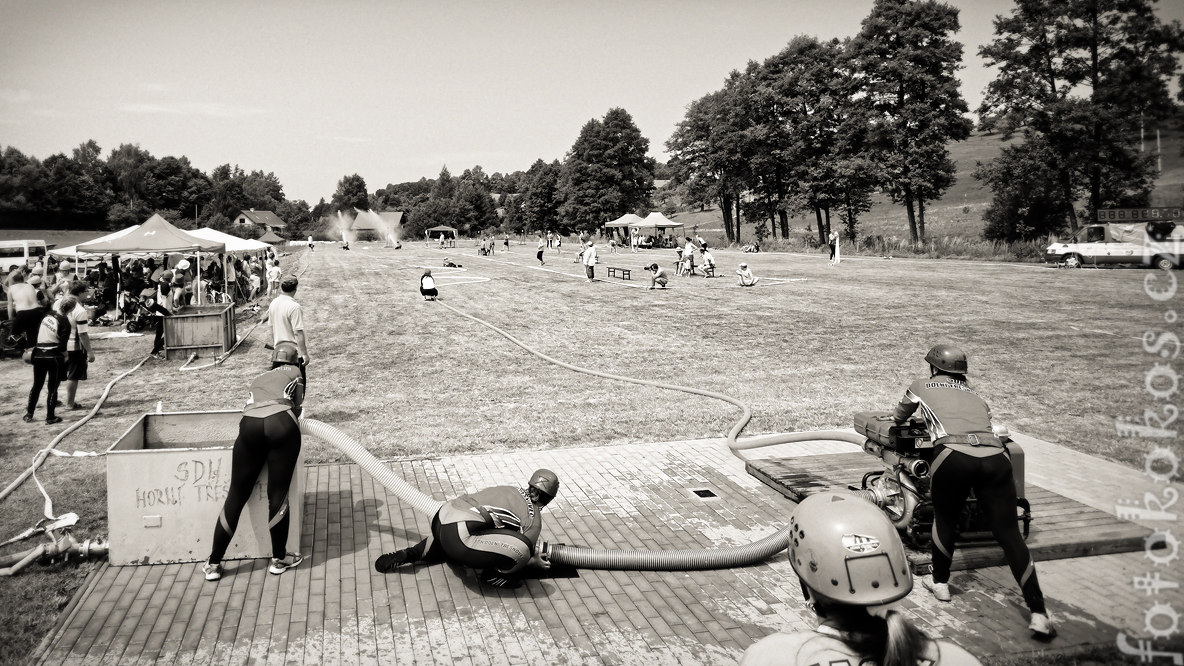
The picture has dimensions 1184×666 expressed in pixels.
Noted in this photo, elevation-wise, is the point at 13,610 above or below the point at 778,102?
below

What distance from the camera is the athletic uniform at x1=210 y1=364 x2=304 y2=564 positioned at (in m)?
5.79

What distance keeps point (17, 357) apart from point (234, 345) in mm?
4757

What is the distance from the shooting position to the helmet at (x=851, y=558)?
2.33 metres

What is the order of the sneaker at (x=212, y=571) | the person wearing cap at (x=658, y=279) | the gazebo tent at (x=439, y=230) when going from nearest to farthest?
the sneaker at (x=212, y=571)
the person wearing cap at (x=658, y=279)
the gazebo tent at (x=439, y=230)

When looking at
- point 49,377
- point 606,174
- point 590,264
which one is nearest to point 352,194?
point 606,174

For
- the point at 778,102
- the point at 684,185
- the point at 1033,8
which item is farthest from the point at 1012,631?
the point at 684,185

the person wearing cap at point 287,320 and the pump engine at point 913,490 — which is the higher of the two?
the person wearing cap at point 287,320

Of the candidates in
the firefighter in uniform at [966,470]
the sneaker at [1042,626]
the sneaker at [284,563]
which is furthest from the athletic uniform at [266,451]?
the sneaker at [1042,626]

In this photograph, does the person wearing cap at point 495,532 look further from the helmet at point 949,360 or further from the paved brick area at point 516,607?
the helmet at point 949,360

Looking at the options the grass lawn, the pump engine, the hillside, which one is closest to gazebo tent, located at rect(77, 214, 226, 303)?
the grass lawn

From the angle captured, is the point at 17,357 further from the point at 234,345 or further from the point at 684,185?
the point at 684,185

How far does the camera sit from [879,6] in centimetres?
5141

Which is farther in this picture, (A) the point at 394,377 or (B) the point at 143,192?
(B) the point at 143,192

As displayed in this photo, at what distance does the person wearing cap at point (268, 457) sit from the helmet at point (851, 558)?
15.0 feet
